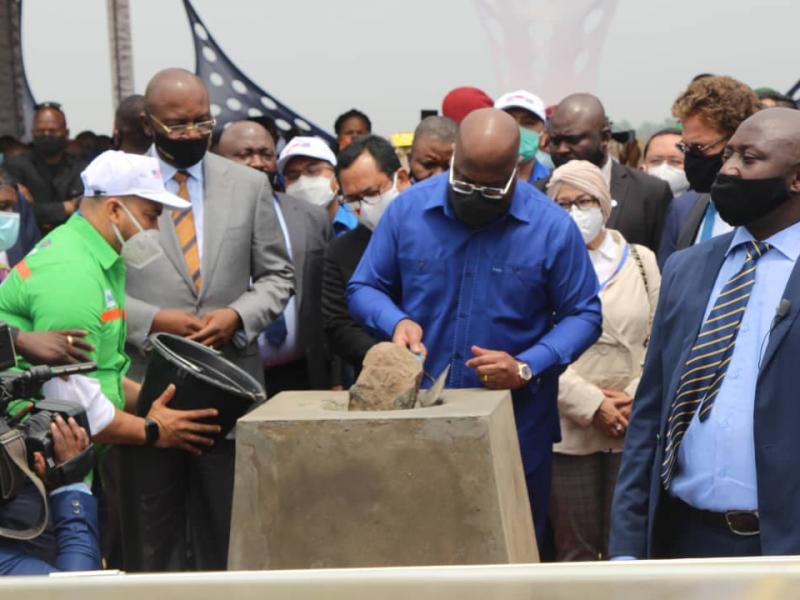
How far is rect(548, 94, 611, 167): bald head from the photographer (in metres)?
6.46

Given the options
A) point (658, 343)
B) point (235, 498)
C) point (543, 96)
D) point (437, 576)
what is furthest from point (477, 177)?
point (543, 96)

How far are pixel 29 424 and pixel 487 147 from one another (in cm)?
175

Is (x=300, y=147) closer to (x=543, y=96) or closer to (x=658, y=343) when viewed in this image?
(x=543, y=96)

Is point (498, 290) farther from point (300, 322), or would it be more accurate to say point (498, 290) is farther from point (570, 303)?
point (300, 322)

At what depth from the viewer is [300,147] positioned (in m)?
7.56

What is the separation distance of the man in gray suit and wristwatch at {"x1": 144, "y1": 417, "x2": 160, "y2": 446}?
501mm

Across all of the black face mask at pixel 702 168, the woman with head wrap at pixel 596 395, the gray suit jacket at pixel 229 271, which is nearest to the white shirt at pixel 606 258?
the woman with head wrap at pixel 596 395

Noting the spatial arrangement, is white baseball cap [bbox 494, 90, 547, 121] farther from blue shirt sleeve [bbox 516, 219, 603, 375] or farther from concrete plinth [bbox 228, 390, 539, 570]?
concrete plinth [bbox 228, 390, 539, 570]

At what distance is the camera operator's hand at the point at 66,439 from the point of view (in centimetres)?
399

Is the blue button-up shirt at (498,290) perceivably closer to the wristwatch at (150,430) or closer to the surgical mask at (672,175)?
the wristwatch at (150,430)

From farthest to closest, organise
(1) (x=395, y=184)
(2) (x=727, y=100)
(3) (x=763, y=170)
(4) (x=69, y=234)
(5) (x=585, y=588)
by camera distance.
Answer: (1) (x=395, y=184), (2) (x=727, y=100), (4) (x=69, y=234), (3) (x=763, y=170), (5) (x=585, y=588)

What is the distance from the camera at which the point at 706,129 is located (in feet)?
17.4

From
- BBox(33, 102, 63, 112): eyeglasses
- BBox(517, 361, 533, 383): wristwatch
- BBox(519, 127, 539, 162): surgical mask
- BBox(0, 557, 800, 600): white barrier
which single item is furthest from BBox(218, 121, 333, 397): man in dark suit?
BBox(0, 557, 800, 600): white barrier

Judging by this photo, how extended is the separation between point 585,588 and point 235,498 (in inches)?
94.5
